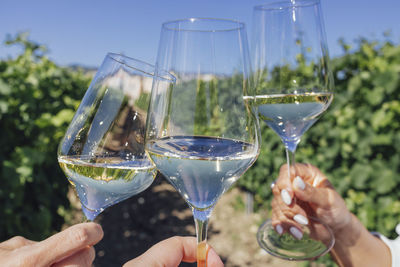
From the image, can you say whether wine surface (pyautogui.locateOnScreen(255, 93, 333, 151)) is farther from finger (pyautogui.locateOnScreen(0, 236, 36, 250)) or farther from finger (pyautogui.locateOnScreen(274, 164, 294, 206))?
finger (pyautogui.locateOnScreen(0, 236, 36, 250))

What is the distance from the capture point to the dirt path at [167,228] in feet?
18.1

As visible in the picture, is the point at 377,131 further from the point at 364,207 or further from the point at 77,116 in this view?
the point at 77,116

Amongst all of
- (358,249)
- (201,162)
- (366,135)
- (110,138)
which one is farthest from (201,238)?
(366,135)

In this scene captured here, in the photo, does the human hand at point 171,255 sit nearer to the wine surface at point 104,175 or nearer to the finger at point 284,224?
the wine surface at point 104,175

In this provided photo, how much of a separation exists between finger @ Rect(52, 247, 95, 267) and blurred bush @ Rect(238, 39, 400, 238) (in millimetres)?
3199

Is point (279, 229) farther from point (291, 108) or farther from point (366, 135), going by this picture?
point (366, 135)

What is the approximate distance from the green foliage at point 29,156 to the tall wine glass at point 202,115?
275 cm

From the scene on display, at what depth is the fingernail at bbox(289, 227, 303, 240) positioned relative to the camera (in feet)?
6.94

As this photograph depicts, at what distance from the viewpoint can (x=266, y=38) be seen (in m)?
1.71

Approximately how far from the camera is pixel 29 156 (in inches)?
135

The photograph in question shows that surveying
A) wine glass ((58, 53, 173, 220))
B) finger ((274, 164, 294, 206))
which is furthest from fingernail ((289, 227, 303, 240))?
wine glass ((58, 53, 173, 220))

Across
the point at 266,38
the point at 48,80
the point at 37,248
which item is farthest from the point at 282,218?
the point at 48,80

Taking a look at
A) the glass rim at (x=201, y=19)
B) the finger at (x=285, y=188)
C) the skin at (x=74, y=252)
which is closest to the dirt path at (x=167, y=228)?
the finger at (x=285, y=188)

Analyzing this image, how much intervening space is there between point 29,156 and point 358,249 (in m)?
3.01
